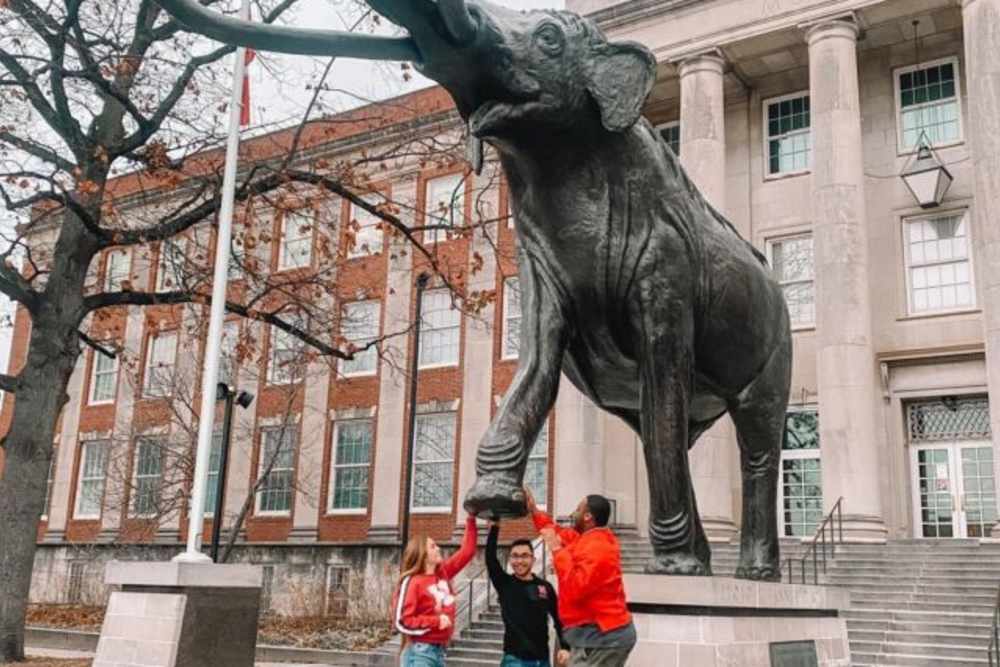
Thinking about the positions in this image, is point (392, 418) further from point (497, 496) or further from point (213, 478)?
point (497, 496)

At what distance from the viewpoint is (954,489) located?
2345cm

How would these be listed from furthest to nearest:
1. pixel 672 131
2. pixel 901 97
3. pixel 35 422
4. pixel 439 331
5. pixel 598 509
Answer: pixel 439 331 < pixel 672 131 < pixel 901 97 < pixel 35 422 < pixel 598 509

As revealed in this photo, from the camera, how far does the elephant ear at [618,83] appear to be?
4203 mm

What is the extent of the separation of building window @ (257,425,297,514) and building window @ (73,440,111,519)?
9207mm

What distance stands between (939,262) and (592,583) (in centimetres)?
2355

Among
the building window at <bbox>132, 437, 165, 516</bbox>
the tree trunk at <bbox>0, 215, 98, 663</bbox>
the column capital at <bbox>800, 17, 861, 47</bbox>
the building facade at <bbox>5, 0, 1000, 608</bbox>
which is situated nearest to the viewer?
the tree trunk at <bbox>0, 215, 98, 663</bbox>

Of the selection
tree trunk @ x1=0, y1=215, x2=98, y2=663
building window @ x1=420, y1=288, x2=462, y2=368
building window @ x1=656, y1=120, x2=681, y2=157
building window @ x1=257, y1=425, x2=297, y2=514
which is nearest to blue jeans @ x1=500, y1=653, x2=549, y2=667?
tree trunk @ x1=0, y1=215, x2=98, y2=663

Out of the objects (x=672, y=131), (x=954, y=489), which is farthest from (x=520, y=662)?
(x=672, y=131)

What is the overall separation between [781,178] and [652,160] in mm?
24850

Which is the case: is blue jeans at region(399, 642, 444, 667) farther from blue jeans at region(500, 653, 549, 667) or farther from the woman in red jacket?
blue jeans at region(500, 653, 549, 667)

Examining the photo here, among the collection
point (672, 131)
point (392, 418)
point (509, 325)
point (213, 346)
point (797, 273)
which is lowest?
point (213, 346)

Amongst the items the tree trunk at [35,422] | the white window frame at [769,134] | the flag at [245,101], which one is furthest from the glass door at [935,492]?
the tree trunk at [35,422]

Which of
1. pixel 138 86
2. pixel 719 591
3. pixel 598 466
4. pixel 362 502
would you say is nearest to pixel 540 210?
pixel 719 591

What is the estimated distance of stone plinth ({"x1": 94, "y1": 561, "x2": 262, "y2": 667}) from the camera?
10188 millimetres
